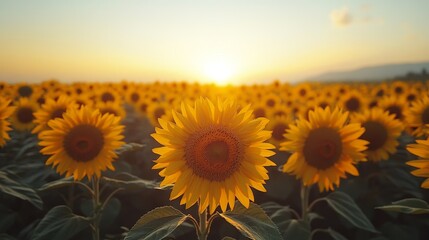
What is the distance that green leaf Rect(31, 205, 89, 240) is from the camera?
11.7ft

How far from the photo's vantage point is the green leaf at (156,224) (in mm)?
2514

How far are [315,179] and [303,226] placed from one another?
0.79 metres

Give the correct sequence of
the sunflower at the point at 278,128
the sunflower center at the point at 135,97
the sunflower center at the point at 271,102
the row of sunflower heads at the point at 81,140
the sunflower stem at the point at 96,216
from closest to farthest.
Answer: the sunflower stem at the point at 96,216 → the row of sunflower heads at the point at 81,140 → the sunflower at the point at 278,128 → the sunflower center at the point at 271,102 → the sunflower center at the point at 135,97

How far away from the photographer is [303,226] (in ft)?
13.2

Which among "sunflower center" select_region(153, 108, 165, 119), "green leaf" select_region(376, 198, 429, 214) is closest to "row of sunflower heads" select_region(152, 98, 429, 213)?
"green leaf" select_region(376, 198, 429, 214)

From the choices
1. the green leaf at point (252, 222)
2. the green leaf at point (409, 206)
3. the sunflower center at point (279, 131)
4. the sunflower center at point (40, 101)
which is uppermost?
the sunflower center at point (40, 101)

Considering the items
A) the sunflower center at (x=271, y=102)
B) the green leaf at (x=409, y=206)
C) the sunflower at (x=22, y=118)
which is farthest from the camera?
the sunflower center at (x=271, y=102)

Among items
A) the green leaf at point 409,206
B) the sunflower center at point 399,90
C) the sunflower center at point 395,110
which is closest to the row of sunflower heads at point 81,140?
the green leaf at point 409,206

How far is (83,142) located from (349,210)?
10.4 ft

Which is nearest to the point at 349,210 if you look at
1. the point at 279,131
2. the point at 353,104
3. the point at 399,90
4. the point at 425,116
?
the point at 425,116

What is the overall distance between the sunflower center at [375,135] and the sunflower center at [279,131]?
89.3 inches

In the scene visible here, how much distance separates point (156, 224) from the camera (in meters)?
2.69

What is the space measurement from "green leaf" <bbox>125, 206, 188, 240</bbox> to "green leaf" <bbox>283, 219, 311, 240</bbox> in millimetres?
1559

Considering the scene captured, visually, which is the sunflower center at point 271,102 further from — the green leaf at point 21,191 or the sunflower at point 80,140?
the green leaf at point 21,191
